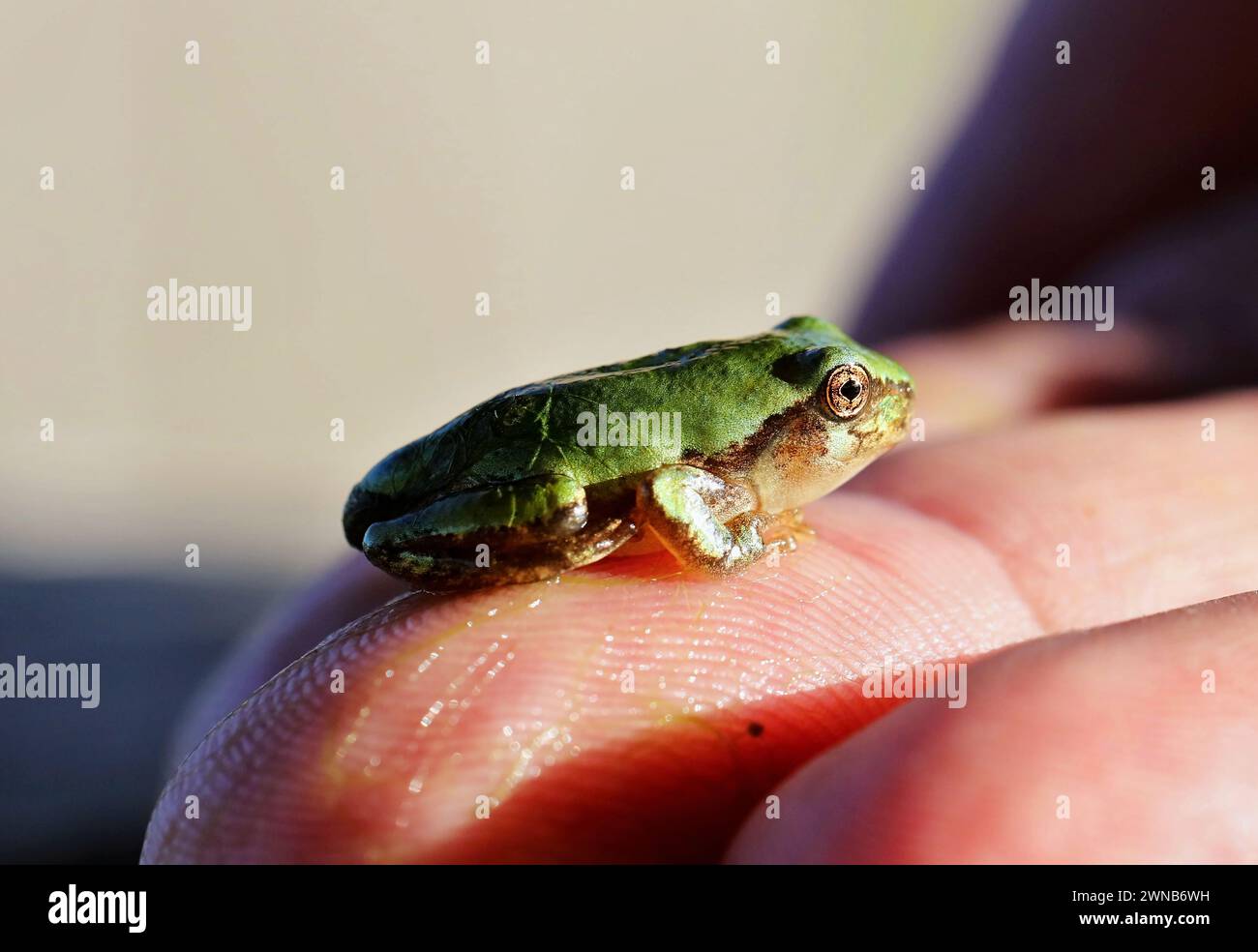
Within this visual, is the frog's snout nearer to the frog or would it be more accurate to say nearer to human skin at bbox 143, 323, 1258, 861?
the frog

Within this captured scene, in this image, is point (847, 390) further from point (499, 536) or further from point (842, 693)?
Answer: point (499, 536)

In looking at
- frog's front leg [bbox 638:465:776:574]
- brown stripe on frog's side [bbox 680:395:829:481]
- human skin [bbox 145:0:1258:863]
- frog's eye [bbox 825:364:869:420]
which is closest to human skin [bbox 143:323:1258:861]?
human skin [bbox 145:0:1258:863]

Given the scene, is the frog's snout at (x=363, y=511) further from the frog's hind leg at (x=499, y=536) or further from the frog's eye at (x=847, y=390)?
the frog's eye at (x=847, y=390)

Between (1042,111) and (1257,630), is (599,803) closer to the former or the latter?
(1257,630)

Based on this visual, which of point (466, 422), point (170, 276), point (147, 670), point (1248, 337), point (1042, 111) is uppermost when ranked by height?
point (1042, 111)

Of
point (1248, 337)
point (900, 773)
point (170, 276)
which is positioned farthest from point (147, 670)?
point (1248, 337)

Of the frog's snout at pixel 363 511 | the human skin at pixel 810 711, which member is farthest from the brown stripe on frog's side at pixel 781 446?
the frog's snout at pixel 363 511

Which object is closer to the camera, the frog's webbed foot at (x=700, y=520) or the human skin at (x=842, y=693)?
the human skin at (x=842, y=693)
